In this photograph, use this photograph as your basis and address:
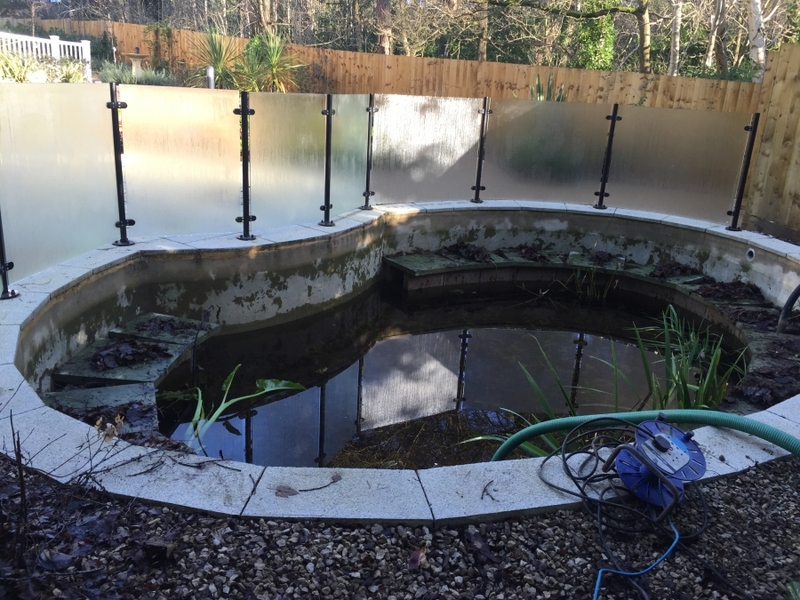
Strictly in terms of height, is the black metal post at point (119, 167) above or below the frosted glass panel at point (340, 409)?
above

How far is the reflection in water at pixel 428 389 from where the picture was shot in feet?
13.3

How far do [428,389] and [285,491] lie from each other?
249cm

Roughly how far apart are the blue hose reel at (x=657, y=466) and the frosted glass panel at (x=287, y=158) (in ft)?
13.7

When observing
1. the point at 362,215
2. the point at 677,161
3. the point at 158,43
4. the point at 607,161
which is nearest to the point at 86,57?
the point at 158,43

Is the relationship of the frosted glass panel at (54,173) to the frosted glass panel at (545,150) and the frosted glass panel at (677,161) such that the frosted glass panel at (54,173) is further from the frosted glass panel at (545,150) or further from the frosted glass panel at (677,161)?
the frosted glass panel at (677,161)

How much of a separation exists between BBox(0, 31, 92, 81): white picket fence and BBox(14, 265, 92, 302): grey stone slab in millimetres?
12229

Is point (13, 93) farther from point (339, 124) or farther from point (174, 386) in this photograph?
point (339, 124)

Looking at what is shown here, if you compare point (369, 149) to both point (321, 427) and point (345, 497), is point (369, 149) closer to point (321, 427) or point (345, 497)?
point (321, 427)

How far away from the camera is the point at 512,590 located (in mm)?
2135

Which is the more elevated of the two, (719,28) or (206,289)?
(719,28)

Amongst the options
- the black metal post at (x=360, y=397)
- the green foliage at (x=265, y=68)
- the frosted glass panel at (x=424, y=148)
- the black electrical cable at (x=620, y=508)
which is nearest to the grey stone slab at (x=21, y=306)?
the black metal post at (x=360, y=397)

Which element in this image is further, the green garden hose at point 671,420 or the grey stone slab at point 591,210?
the grey stone slab at point 591,210

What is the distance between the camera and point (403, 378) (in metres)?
5.11

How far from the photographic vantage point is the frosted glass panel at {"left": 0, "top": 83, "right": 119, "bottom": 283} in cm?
414
